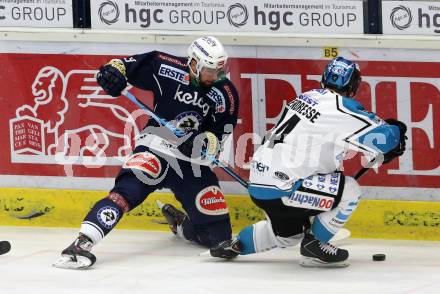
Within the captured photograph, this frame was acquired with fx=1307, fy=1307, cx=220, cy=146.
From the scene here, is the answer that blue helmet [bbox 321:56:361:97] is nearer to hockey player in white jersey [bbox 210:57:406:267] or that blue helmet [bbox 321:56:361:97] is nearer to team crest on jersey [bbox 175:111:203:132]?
hockey player in white jersey [bbox 210:57:406:267]

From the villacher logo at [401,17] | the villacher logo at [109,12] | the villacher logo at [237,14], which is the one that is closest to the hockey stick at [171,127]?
the villacher logo at [109,12]

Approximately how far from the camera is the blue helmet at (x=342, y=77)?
247 inches

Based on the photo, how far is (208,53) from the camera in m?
6.57

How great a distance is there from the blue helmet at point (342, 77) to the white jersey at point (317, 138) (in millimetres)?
73

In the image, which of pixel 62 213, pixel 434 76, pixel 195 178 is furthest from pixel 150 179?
pixel 434 76

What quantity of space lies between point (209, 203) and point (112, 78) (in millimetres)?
830

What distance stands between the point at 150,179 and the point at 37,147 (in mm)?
1020

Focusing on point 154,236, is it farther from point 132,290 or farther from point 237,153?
point 132,290

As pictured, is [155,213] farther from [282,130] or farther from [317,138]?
[317,138]

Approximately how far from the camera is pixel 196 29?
720cm

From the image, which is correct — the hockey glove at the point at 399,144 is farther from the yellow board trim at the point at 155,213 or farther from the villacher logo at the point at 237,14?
the villacher logo at the point at 237,14

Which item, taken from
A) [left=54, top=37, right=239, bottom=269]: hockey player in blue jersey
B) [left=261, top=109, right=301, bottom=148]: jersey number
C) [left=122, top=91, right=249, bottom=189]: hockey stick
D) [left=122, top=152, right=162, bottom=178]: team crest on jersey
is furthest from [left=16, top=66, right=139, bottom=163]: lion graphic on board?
[left=261, top=109, right=301, bottom=148]: jersey number

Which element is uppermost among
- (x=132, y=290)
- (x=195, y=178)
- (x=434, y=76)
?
(x=434, y=76)

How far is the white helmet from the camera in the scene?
21.5 ft
